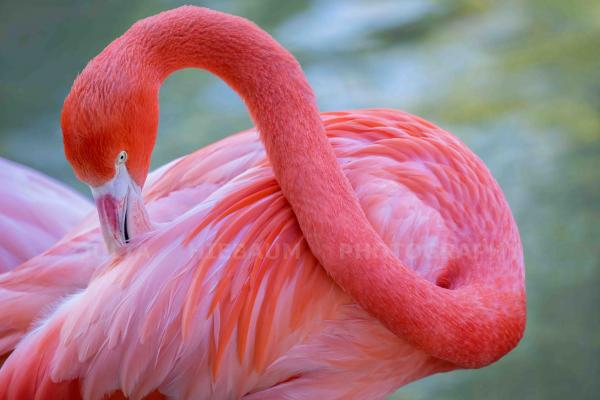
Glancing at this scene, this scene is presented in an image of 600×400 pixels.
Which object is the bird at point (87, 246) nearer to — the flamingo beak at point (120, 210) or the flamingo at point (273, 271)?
Result: the flamingo at point (273, 271)

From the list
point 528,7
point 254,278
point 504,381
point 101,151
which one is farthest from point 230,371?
point 528,7

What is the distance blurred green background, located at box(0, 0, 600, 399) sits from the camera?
10.9ft

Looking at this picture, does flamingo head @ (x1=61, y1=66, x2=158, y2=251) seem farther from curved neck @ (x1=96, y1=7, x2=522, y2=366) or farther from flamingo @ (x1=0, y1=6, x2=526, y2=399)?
curved neck @ (x1=96, y1=7, x2=522, y2=366)

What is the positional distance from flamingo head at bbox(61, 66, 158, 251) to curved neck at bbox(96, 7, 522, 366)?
0.15 m

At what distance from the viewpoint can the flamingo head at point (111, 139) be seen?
189 centimetres

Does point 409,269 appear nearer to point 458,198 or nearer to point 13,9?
point 458,198

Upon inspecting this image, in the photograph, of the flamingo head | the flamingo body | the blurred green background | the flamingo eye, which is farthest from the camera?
the blurred green background

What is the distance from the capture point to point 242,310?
2.22 metres

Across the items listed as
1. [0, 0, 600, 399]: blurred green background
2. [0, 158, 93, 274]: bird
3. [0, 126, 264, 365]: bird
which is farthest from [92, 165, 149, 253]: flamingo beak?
[0, 0, 600, 399]: blurred green background

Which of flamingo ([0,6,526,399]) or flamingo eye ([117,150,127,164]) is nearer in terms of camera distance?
flamingo eye ([117,150,127,164])

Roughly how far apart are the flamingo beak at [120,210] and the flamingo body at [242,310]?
0.21ft

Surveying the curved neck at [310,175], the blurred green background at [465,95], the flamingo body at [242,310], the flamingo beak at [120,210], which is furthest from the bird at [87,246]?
the blurred green background at [465,95]

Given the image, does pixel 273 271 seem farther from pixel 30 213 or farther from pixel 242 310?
pixel 30 213

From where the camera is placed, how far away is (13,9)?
17.5 feet
